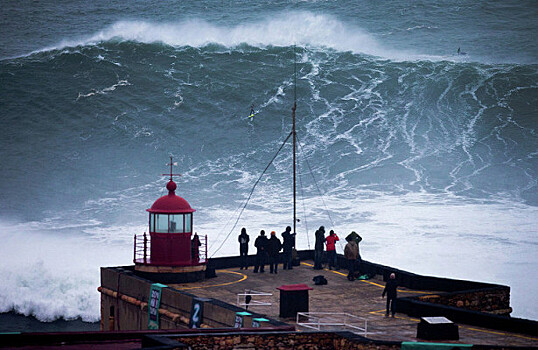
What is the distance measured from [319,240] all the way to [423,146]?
35.5 meters

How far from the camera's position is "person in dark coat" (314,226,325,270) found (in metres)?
24.8

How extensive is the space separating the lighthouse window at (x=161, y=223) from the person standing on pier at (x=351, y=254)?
4.85 metres

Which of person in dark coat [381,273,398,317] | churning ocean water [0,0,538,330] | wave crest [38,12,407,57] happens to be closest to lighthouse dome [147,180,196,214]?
person in dark coat [381,273,398,317]

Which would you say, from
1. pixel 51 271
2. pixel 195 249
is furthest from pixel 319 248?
pixel 51 271

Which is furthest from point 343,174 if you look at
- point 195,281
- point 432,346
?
point 432,346

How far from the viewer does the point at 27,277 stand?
41.1 meters

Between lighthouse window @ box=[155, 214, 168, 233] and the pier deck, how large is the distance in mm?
1537

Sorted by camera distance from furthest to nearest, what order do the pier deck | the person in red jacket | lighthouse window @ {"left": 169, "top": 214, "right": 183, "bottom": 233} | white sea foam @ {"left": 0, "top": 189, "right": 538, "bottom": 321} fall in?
white sea foam @ {"left": 0, "top": 189, "right": 538, "bottom": 321}
the person in red jacket
lighthouse window @ {"left": 169, "top": 214, "right": 183, "bottom": 233}
the pier deck

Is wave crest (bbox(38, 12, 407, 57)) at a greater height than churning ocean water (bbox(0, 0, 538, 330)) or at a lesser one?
greater

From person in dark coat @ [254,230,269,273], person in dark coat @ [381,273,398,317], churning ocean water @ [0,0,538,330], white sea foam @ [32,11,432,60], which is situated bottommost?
person in dark coat @ [381,273,398,317]

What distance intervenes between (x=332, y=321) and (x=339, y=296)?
10.2 ft

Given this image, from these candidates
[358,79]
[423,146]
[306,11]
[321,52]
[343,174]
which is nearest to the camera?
[343,174]

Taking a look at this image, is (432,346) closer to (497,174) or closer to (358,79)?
(497,174)

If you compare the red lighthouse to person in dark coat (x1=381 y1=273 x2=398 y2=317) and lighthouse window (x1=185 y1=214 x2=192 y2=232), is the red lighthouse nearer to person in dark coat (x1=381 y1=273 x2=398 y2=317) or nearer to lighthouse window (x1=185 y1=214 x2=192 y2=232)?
lighthouse window (x1=185 y1=214 x2=192 y2=232)
